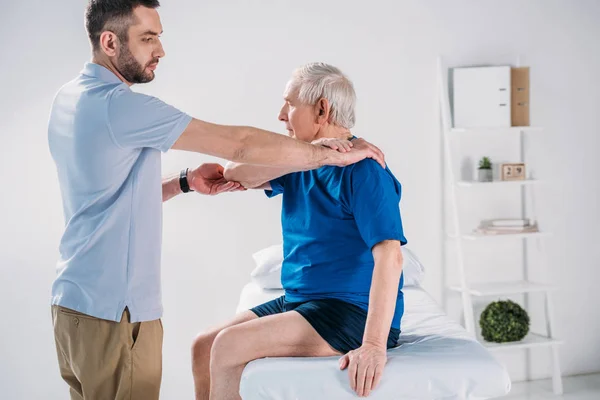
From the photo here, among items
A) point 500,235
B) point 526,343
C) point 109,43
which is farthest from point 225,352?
point 526,343

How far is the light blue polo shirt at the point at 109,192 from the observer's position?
5.50 feet

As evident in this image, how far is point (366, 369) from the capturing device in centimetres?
175

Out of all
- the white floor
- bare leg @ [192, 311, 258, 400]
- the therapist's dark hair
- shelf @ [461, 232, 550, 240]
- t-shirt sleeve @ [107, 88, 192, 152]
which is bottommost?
the white floor

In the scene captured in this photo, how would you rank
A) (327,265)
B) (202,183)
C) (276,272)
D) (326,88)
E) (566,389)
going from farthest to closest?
1. (566,389)
2. (276,272)
3. (202,183)
4. (326,88)
5. (327,265)

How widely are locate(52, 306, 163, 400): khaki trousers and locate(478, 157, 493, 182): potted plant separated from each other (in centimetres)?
241

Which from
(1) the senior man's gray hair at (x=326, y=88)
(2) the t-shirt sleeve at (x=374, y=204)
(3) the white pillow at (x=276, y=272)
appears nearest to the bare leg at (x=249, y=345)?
(2) the t-shirt sleeve at (x=374, y=204)

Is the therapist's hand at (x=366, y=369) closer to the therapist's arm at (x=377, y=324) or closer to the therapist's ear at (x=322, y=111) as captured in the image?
the therapist's arm at (x=377, y=324)

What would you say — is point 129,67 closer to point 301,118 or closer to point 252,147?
point 252,147

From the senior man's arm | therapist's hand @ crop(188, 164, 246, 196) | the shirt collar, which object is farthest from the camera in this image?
therapist's hand @ crop(188, 164, 246, 196)

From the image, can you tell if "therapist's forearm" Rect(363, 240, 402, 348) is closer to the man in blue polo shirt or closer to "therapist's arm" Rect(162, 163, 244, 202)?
the man in blue polo shirt

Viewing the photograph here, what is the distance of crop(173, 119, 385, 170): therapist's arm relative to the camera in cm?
179

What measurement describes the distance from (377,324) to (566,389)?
247cm

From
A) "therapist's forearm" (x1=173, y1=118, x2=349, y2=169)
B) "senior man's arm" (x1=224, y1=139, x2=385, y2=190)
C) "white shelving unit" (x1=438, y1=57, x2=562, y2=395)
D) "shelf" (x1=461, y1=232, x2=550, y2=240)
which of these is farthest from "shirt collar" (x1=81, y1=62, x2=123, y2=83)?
"shelf" (x1=461, y1=232, x2=550, y2=240)

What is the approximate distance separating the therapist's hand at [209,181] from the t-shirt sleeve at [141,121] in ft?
2.44
